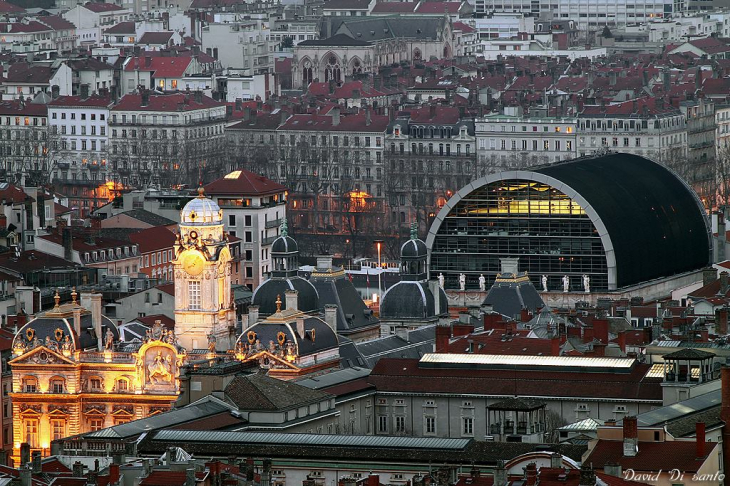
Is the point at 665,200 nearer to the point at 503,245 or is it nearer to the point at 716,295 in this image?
the point at 503,245

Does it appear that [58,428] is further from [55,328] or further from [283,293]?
[283,293]

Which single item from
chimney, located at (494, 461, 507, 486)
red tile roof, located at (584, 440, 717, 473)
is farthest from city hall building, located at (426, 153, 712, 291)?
chimney, located at (494, 461, 507, 486)

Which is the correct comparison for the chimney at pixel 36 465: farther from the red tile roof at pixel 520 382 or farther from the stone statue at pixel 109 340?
the stone statue at pixel 109 340

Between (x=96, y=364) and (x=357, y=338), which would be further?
(x=357, y=338)

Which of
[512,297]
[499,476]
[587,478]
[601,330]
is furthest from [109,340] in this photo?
[587,478]

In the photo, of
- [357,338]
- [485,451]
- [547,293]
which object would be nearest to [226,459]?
[485,451]

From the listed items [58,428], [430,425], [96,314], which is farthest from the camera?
[96,314]

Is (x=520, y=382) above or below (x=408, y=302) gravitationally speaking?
above
